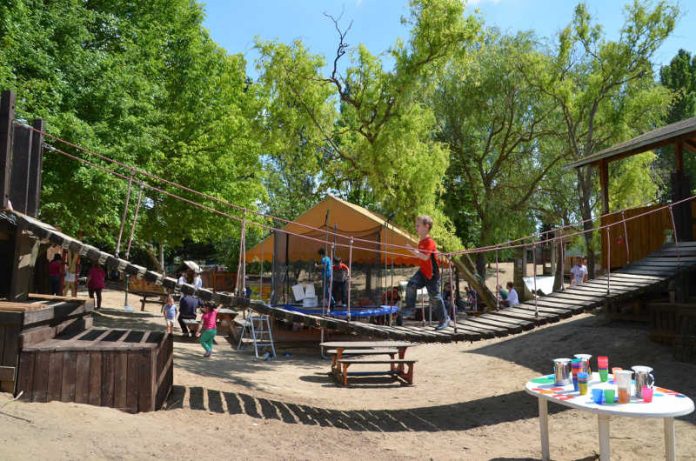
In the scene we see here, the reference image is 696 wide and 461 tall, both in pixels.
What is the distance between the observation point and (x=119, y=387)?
20.2ft

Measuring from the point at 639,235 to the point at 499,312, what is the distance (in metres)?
4.19

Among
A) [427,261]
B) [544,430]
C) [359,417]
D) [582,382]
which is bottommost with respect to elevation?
[359,417]

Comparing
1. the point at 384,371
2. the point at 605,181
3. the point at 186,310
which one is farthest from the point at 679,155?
the point at 186,310

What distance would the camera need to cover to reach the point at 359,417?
7754mm

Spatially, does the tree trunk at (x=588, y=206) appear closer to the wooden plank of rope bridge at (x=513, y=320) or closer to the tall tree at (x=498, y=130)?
the tall tree at (x=498, y=130)

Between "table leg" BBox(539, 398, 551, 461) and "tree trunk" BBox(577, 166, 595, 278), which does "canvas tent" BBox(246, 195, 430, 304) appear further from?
"table leg" BBox(539, 398, 551, 461)

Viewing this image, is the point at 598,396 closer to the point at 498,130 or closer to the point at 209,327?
the point at 209,327

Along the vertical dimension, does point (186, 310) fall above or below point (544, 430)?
above

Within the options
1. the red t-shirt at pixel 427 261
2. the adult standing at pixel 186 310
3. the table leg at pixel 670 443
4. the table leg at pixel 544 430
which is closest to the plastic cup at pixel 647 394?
the table leg at pixel 670 443

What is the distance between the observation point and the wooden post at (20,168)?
662 centimetres

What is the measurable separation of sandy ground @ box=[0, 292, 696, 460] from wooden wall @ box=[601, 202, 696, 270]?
1.37 m

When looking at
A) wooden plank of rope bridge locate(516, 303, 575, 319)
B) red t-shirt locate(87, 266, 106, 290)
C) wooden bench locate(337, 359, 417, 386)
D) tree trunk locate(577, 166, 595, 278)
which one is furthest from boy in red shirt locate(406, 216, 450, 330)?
red t-shirt locate(87, 266, 106, 290)

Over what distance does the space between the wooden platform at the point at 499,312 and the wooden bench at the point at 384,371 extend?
219 cm

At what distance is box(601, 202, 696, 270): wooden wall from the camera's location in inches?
429
